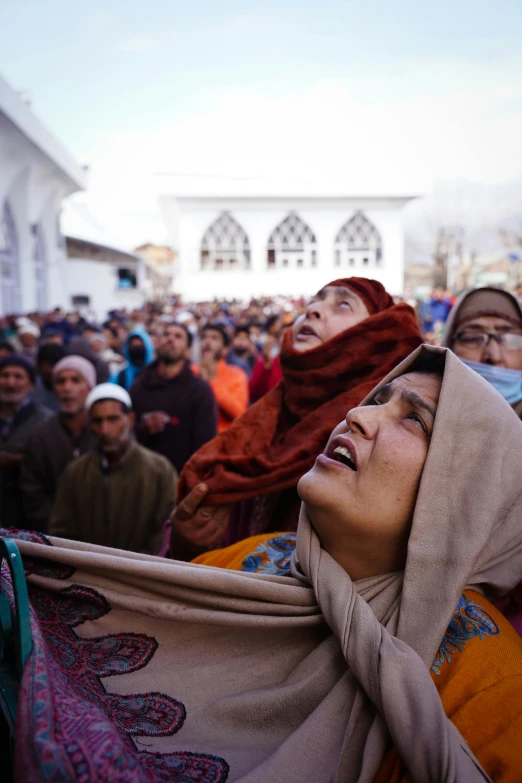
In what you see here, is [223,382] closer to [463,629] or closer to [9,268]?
[463,629]

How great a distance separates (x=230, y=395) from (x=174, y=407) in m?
1.09

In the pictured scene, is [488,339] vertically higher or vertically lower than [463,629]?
higher

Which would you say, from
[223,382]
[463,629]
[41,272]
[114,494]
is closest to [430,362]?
[463,629]

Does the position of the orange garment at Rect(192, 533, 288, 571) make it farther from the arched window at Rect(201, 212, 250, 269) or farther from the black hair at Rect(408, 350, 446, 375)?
the arched window at Rect(201, 212, 250, 269)

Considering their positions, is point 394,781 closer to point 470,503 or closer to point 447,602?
point 447,602

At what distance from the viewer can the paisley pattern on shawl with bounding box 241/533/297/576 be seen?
160 centimetres

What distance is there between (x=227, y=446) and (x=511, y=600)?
923 millimetres

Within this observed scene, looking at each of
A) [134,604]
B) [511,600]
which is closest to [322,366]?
[511,600]

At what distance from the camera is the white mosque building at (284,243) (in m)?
33.0

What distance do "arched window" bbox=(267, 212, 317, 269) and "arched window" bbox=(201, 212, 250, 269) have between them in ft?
4.42

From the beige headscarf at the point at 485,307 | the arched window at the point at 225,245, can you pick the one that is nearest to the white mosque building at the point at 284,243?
the arched window at the point at 225,245

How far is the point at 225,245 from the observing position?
33344 millimetres

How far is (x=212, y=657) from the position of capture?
137 cm

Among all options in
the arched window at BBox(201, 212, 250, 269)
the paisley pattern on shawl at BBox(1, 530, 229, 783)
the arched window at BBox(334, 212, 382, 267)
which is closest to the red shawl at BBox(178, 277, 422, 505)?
the paisley pattern on shawl at BBox(1, 530, 229, 783)
